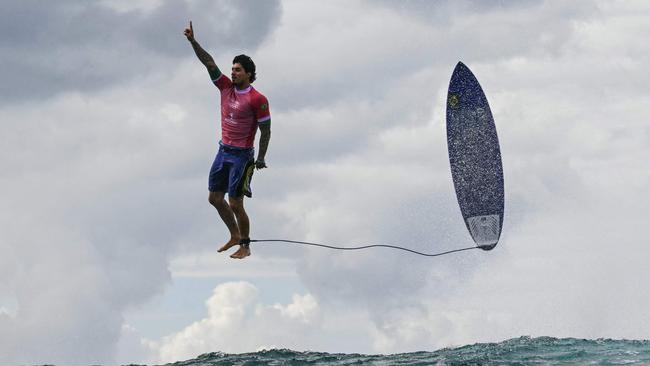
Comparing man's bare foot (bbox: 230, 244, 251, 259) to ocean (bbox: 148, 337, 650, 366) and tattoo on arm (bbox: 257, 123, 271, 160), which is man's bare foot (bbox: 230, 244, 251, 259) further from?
ocean (bbox: 148, 337, 650, 366)

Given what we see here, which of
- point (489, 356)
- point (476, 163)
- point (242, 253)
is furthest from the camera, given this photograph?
point (476, 163)

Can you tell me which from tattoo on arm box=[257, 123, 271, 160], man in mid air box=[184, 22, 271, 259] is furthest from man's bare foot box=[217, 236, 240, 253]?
tattoo on arm box=[257, 123, 271, 160]

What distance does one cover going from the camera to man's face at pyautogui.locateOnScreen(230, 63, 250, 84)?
14.9 meters

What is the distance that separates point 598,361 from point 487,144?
19.0 feet

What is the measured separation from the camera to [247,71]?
15000mm

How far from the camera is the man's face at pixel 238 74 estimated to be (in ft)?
48.9

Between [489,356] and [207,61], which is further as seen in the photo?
[489,356]

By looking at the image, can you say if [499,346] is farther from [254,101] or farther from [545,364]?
[254,101]

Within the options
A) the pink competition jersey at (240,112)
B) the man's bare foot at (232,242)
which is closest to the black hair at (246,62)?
the pink competition jersey at (240,112)

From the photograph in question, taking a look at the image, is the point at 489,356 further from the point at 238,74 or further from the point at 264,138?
the point at 238,74

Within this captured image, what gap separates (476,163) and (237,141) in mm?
7106

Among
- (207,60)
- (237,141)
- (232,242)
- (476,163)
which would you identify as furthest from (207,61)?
(476,163)

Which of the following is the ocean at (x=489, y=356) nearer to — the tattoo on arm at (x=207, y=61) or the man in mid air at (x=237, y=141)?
the man in mid air at (x=237, y=141)

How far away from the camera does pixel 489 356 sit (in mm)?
17609
